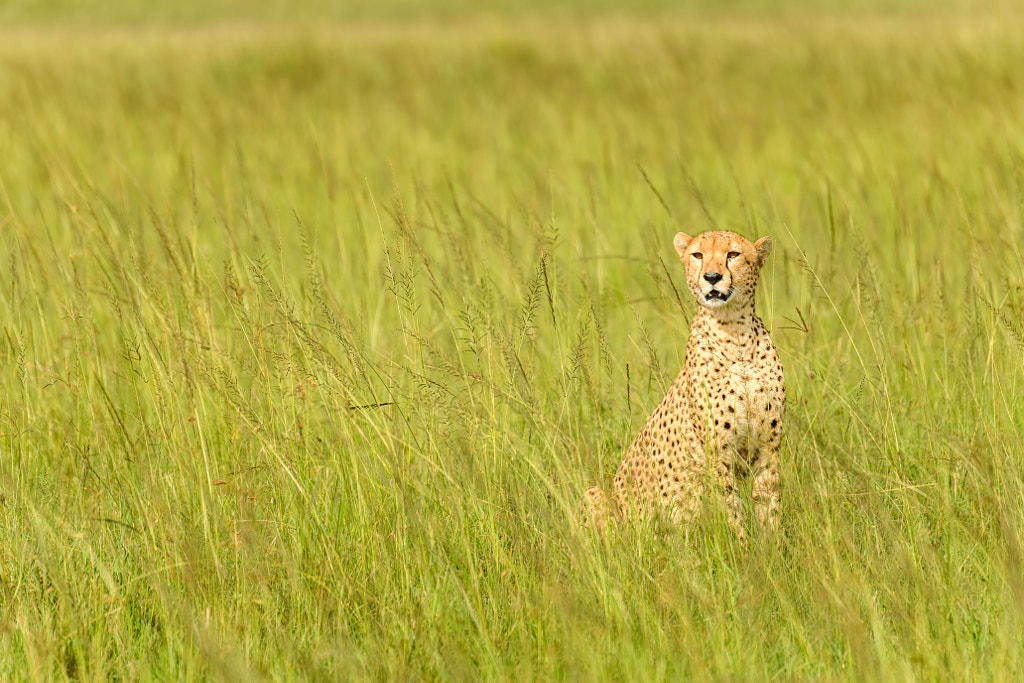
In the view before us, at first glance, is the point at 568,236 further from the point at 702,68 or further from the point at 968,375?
the point at 702,68

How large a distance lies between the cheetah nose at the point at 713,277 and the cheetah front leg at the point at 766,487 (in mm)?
406

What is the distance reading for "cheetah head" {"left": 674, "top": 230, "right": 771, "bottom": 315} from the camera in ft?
7.78

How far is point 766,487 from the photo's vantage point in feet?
8.14

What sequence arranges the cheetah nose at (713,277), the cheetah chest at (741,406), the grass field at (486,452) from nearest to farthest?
the grass field at (486,452) < the cheetah nose at (713,277) < the cheetah chest at (741,406)

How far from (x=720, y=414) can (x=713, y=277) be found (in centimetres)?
31

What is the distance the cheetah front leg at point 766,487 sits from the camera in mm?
2438

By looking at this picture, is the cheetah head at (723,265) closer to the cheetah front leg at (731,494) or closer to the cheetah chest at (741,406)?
the cheetah chest at (741,406)

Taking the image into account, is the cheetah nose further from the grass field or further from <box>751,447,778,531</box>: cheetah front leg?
<box>751,447,778,531</box>: cheetah front leg

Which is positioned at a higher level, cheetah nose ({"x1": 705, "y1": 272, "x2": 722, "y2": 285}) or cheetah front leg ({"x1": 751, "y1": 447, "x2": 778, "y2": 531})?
cheetah nose ({"x1": 705, "y1": 272, "x2": 722, "y2": 285})

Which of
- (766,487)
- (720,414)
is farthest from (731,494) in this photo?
(720,414)

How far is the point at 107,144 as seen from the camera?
6.33 m

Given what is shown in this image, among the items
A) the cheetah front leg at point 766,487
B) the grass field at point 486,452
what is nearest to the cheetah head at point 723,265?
the grass field at point 486,452

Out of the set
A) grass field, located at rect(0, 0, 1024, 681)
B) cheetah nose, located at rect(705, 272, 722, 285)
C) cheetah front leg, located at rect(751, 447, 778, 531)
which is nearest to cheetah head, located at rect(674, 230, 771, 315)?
cheetah nose, located at rect(705, 272, 722, 285)

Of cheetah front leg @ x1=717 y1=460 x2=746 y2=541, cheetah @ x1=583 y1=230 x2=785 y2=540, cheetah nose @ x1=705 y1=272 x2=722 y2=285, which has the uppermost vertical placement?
cheetah nose @ x1=705 y1=272 x2=722 y2=285
